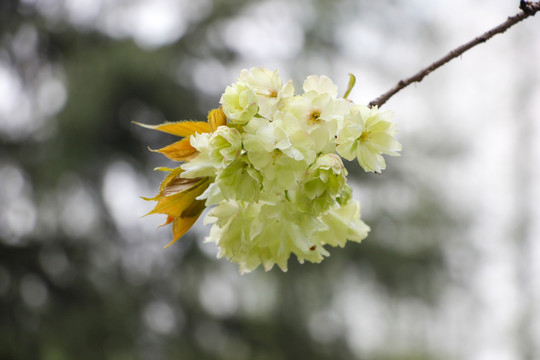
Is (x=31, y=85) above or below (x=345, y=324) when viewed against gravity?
above

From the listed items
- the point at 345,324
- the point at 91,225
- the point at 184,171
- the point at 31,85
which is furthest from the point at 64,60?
the point at 184,171

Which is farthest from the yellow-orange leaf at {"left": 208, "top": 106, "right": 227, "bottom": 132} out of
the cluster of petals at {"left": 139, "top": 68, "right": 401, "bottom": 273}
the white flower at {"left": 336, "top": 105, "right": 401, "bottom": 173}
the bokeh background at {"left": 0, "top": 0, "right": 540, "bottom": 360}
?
the bokeh background at {"left": 0, "top": 0, "right": 540, "bottom": 360}

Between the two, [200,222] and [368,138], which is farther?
[200,222]

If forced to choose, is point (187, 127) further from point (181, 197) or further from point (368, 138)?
point (368, 138)

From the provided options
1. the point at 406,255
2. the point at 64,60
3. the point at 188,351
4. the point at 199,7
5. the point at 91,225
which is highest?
the point at 199,7

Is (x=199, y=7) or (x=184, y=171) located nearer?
(x=184, y=171)

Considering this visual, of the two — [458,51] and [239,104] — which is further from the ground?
[458,51]

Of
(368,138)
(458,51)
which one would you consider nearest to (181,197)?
(368,138)

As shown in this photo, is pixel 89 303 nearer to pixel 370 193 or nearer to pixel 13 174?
pixel 13 174
